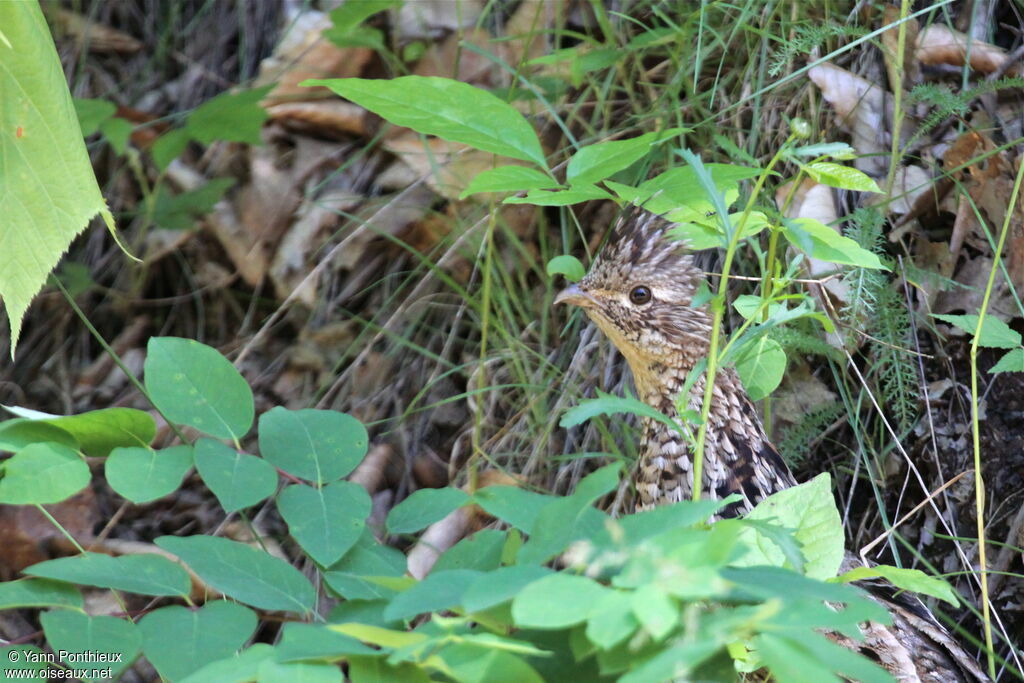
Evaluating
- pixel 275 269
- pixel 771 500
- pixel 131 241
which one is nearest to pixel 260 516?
pixel 275 269

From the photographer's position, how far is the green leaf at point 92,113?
13.6 ft

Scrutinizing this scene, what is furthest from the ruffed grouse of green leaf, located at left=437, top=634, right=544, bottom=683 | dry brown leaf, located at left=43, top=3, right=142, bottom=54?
dry brown leaf, located at left=43, top=3, right=142, bottom=54

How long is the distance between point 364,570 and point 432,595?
1.26 feet

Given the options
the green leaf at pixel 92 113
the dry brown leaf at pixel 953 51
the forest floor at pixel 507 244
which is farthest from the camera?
the green leaf at pixel 92 113

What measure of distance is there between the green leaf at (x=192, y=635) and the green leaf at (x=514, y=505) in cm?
41

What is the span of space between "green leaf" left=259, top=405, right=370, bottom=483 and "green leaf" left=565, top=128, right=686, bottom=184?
631 mm

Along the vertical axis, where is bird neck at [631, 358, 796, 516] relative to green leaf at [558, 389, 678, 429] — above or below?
below

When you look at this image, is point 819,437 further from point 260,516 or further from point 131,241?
point 131,241

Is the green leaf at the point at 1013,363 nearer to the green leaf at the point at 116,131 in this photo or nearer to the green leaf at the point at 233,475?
the green leaf at the point at 233,475

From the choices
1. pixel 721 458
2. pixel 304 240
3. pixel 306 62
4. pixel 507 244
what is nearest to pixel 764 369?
pixel 721 458

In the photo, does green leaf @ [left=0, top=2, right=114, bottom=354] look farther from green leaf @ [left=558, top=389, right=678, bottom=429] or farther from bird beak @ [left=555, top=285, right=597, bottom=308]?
bird beak @ [left=555, top=285, right=597, bottom=308]

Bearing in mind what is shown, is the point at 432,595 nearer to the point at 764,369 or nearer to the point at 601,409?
the point at 601,409

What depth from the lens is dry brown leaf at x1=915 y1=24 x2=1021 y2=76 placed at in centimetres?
325

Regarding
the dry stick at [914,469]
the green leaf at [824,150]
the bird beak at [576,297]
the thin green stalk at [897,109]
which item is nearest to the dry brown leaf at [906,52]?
the thin green stalk at [897,109]
